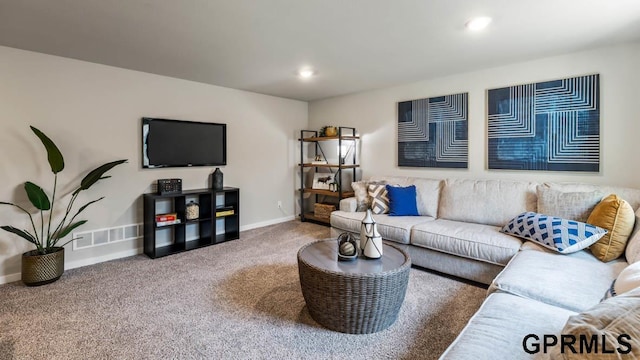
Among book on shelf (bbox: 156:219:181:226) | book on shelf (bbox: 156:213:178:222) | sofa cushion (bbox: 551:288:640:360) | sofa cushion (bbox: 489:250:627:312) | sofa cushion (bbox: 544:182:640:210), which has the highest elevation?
sofa cushion (bbox: 544:182:640:210)

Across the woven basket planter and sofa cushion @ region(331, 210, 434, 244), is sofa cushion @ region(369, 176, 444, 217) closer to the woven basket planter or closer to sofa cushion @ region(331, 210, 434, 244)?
sofa cushion @ region(331, 210, 434, 244)

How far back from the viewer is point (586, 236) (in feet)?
7.22

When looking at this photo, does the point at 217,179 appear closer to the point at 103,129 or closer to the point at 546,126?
the point at 103,129

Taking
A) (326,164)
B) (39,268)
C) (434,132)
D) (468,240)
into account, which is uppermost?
(434,132)

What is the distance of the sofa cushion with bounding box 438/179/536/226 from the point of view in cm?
301

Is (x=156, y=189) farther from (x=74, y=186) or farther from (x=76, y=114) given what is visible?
(x=76, y=114)

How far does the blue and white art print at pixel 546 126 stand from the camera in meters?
2.89

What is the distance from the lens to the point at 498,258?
8.15 ft

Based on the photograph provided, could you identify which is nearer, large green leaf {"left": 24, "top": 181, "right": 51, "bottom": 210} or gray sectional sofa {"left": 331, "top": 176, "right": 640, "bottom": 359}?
gray sectional sofa {"left": 331, "top": 176, "right": 640, "bottom": 359}

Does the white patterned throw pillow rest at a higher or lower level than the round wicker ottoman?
higher

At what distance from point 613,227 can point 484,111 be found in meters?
1.76

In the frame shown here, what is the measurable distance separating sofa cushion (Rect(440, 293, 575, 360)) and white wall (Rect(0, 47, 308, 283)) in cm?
358

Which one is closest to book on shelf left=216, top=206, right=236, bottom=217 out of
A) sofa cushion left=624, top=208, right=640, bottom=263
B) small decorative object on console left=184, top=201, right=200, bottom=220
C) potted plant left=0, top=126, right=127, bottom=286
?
small decorative object on console left=184, top=201, right=200, bottom=220

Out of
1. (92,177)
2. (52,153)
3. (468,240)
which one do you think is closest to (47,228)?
(92,177)
